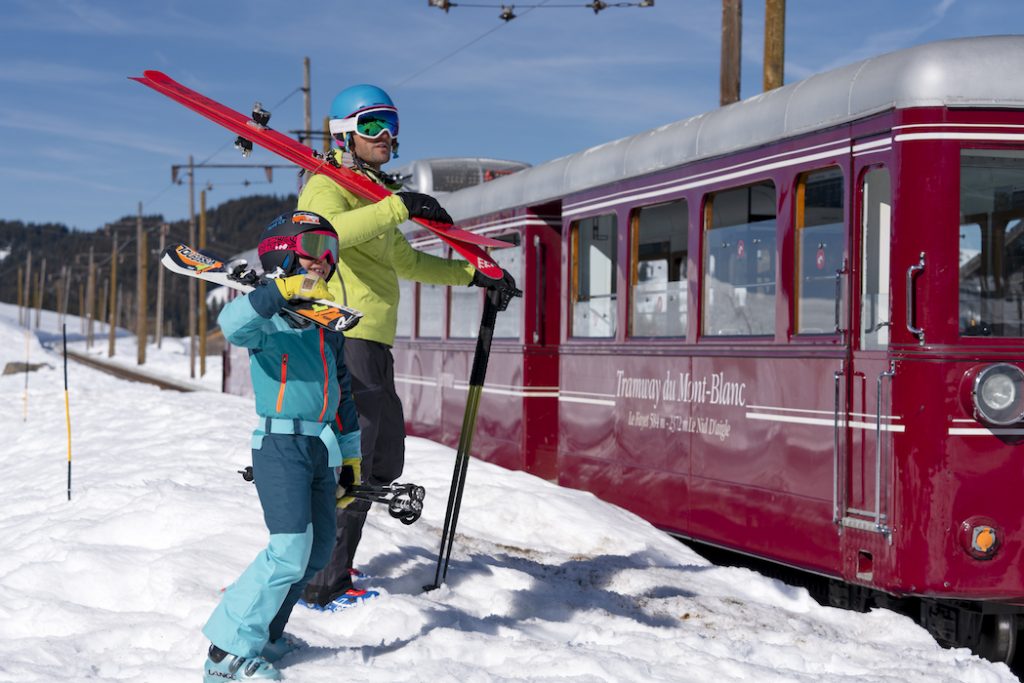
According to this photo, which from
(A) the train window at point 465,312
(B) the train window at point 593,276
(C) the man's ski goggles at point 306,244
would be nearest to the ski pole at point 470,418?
(C) the man's ski goggles at point 306,244

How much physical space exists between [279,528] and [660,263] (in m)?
4.54

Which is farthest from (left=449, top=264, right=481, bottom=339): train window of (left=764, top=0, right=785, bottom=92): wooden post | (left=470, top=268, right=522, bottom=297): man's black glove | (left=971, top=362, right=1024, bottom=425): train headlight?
(left=971, top=362, right=1024, bottom=425): train headlight

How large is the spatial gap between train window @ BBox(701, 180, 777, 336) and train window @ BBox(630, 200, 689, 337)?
1.06 feet

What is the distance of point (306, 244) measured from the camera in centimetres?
450

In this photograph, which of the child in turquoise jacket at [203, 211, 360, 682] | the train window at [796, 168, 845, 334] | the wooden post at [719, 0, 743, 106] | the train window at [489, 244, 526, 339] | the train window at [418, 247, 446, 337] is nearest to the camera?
the child in turquoise jacket at [203, 211, 360, 682]

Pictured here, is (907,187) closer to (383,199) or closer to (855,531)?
(855,531)

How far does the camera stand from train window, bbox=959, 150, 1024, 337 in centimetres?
611

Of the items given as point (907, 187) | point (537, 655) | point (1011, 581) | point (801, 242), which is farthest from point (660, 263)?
point (537, 655)

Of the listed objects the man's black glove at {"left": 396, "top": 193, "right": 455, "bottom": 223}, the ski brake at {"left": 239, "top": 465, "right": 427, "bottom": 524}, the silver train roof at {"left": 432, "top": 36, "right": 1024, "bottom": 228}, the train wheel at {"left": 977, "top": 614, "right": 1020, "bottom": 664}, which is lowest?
the train wheel at {"left": 977, "top": 614, "right": 1020, "bottom": 664}

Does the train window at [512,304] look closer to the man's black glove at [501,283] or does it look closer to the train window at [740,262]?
the train window at [740,262]

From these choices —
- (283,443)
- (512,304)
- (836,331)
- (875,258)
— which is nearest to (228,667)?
(283,443)

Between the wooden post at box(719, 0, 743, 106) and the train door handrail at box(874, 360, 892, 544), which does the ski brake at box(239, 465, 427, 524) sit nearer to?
the train door handrail at box(874, 360, 892, 544)

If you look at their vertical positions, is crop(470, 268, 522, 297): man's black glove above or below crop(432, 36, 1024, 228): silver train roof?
below

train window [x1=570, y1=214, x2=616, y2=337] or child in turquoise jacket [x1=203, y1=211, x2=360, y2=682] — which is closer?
child in turquoise jacket [x1=203, y1=211, x2=360, y2=682]
